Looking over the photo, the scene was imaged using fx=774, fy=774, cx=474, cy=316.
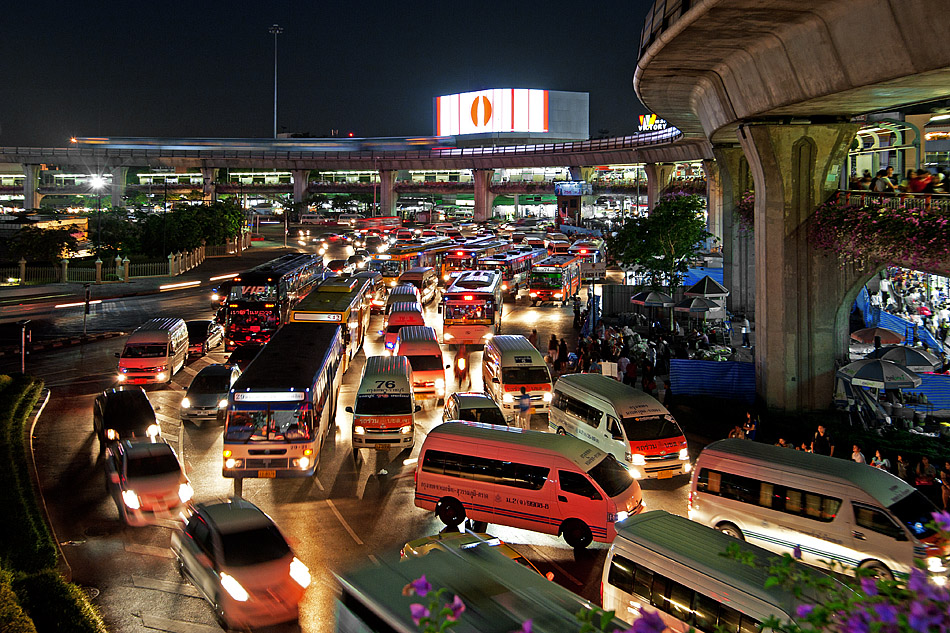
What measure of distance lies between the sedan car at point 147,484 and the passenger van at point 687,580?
8.49 meters

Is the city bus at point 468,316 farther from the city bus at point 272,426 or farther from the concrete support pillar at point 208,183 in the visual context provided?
the concrete support pillar at point 208,183

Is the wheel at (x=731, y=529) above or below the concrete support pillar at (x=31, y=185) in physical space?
below

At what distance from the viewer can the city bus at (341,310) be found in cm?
2731

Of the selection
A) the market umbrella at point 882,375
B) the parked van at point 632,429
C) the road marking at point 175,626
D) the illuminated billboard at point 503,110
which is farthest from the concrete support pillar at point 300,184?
the road marking at point 175,626

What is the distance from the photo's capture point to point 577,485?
13.0 meters

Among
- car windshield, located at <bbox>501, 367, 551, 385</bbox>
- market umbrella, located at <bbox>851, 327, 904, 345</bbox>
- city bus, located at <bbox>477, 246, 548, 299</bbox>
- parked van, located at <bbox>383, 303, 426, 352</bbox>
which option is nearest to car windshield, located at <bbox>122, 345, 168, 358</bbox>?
parked van, located at <bbox>383, 303, 426, 352</bbox>

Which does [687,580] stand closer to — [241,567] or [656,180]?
[241,567]

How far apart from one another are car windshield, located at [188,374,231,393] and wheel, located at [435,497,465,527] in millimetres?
9573

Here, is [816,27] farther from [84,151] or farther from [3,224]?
[84,151]

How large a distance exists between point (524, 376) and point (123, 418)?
33.1ft

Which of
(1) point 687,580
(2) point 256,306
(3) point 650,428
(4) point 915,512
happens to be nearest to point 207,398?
(2) point 256,306

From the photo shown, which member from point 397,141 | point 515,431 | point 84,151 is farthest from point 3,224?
point 515,431

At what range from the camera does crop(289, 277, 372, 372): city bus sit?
89.6 feet

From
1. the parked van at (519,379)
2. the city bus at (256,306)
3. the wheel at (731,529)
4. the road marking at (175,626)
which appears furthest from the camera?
the city bus at (256,306)
